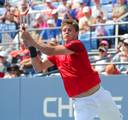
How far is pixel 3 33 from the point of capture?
12.8 m

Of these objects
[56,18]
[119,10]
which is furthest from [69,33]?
[56,18]

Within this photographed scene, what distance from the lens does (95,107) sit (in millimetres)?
6469

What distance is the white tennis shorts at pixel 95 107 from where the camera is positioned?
6406 mm

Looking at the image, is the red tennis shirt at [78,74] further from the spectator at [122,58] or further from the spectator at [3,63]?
the spectator at [3,63]

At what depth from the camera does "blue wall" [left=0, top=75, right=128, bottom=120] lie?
29.4ft

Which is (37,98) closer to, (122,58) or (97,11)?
(122,58)

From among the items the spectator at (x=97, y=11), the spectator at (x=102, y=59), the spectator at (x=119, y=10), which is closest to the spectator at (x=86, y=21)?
the spectator at (x=97, y=11)

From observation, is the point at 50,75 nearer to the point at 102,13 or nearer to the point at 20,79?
the point at 20,79

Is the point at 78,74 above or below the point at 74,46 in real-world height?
below

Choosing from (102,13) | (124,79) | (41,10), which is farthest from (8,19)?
(124,79)

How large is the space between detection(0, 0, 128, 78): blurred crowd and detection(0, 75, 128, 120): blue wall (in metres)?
0.54

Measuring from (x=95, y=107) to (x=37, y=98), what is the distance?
120 inches

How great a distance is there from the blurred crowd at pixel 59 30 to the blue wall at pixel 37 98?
0.54m

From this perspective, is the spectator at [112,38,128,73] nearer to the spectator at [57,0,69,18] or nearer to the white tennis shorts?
the white tennis shorts
